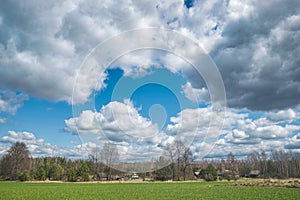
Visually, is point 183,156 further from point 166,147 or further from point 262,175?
point 262,175

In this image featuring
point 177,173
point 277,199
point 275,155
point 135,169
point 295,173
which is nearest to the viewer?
point 277,199

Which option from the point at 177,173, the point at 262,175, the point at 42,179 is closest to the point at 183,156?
the point at 177,173

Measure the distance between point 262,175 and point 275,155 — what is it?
2654 centimetres

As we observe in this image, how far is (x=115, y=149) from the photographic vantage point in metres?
70.1

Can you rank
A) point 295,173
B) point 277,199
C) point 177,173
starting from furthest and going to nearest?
point 295,173
point 177,173
point 277,199

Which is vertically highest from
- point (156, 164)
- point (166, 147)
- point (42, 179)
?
point (166, 147)

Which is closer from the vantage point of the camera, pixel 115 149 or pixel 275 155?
pixel 115 149

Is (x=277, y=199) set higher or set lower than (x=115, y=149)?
lower

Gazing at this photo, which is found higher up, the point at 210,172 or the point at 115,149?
the point at 115,149

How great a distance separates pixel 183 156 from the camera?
93.2 metres

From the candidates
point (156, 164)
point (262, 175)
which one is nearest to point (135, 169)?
point (156, 164)

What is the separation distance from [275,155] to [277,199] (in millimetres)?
120983

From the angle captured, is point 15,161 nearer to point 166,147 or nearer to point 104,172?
point 104,172

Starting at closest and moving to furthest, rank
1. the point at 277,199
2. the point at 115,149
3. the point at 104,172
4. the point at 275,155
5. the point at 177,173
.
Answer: the point at 277,199 < the point at 115,149 < the point at 177,173 < the point at 104,172 < the point at 275,155
